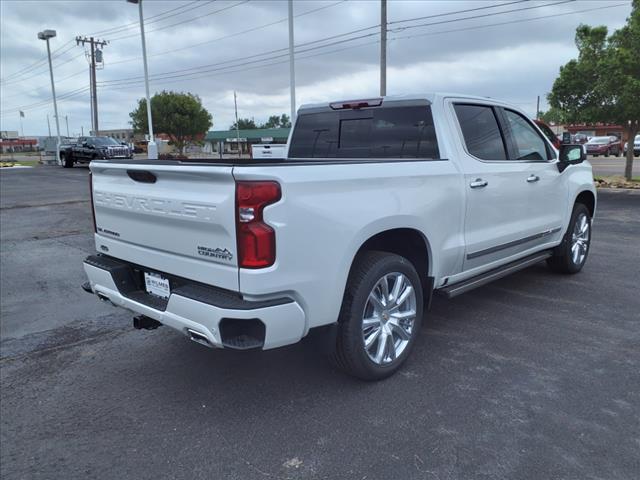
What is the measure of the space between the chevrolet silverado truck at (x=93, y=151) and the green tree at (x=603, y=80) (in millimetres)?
19396

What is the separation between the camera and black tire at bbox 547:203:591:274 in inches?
225

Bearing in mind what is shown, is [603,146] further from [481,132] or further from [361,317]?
[361,317]

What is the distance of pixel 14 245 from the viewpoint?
27.6 ft

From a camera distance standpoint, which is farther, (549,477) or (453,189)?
(453,189)

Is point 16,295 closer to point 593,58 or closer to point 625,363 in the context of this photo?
point 625,363

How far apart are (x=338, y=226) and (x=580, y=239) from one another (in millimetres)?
4245

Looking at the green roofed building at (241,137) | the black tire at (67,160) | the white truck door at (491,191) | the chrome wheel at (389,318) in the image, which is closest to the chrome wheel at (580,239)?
the white truck door at (491,191)

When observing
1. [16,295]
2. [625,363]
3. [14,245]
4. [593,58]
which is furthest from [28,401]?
[593,58]

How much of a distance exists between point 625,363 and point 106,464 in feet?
11.4

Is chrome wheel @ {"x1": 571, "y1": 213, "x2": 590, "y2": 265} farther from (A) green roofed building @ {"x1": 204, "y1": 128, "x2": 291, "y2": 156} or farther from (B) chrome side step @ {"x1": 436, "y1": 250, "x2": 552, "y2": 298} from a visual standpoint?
(A) green roofed building @ {"x1": 204, "y1": 128, "x2": 291, "y2": 156}

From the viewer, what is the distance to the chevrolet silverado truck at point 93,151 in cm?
2538

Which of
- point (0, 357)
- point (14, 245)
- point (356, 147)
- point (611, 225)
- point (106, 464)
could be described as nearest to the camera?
point (106, 464)

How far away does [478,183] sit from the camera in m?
4.07

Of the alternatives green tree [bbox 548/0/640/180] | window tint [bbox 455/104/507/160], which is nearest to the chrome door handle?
window tint [bbox 455/104/507/160]
